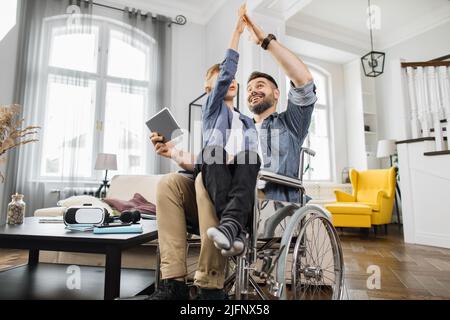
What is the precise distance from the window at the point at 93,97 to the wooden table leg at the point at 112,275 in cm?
280

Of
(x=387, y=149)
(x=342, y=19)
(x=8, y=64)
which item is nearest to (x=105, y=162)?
(x=8, y=64)

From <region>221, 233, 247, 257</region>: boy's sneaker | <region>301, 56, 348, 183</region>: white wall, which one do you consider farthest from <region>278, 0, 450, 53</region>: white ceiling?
<region>221, 233, 247, 257</region>: boy's sneaker

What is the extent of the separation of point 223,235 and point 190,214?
0.95 ft

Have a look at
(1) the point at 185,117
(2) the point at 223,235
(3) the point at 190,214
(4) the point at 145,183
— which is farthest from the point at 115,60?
(2) the point at 223,235

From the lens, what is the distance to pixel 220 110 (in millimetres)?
1164

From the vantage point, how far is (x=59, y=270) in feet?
5.50

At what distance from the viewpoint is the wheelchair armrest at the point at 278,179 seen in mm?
986

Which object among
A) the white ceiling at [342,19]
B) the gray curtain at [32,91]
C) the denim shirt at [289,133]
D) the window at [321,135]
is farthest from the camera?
the window at [321,135]

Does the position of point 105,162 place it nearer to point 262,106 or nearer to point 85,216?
point 85,216

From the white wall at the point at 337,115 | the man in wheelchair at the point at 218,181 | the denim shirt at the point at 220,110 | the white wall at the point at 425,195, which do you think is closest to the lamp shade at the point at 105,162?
the man in wheelchair at the point at 218,181

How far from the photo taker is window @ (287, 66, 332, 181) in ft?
17.9

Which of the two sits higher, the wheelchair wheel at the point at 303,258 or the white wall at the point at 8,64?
the white wall at the point at 8,64

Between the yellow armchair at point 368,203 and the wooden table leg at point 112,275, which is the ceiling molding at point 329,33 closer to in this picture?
the yellow armchair at point 368,203

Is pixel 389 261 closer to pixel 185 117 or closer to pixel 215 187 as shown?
pixel 215 187
